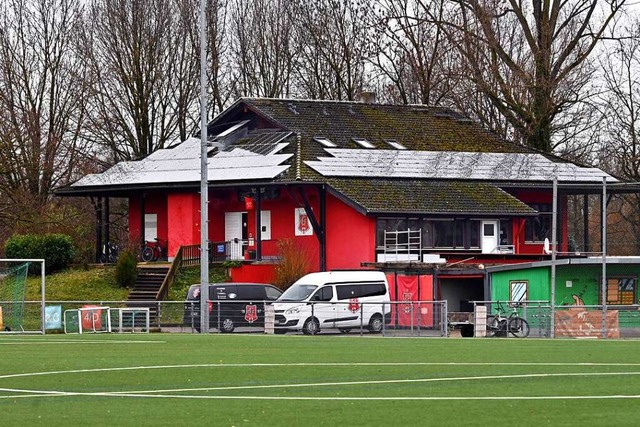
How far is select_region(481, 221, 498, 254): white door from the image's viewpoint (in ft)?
201

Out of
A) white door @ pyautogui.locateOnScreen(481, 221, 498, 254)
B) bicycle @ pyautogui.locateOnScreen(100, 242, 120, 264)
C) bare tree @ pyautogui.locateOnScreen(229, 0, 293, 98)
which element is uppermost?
bare tree @ pyautogui.locateOnScreen(229, 0, 293, 98)

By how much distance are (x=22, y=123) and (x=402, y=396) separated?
45.6 meters

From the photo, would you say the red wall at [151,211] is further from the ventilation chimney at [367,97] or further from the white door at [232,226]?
the ventilation chimney at [367,97]

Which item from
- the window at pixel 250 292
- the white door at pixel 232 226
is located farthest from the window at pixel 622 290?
the white door at pixel 232 226

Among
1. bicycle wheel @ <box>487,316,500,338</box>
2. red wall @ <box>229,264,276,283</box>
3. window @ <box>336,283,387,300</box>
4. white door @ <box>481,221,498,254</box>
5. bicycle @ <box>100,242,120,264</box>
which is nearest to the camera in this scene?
bicycle wheel @ <box>487,316,500,338</box>

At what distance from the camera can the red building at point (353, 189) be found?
59188 millimetres

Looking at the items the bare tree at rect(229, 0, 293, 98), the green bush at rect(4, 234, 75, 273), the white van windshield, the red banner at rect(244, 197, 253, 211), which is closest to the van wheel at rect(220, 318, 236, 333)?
the white van windshield

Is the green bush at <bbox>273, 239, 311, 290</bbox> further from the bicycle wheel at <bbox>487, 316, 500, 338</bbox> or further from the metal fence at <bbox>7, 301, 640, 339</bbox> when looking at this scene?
the bicycle wheel at <bbox>487, 316, 500, 338</bbox>

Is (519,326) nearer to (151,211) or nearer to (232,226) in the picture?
(232,226)

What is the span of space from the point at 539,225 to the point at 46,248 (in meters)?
23.1

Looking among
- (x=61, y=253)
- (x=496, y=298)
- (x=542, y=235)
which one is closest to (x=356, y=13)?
(x=542, y=235)

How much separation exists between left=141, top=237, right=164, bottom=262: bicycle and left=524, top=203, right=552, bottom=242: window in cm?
1717

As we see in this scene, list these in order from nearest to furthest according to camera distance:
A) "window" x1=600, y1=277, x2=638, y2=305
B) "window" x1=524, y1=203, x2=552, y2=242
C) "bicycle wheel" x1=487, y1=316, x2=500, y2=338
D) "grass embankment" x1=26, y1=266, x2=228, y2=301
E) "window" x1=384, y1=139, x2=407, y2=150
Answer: "bicycle wheel" x1=487, y1=316, x2=500, y2=338
"window" x1=600, y1=277, x2=638, y2=305
"grass embankment" x1=26, y1=266, x2=228, y2=301
"window" x1=384, y1=139, x2=407, y2=150
"window" x1=524, y1=203, x2=552, y2=242

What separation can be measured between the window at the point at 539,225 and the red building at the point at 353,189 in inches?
3.1
